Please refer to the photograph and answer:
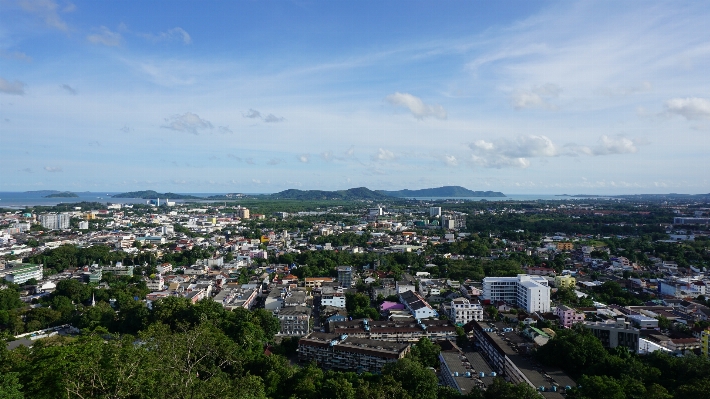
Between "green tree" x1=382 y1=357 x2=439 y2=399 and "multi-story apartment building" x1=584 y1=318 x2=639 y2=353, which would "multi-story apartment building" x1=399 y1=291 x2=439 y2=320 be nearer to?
"multi-story apartment building" x1=584 y1=318 x2=639 y2=353

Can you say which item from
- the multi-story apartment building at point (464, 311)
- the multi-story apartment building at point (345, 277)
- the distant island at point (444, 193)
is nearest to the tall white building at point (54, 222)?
the multi-story apartment building at point (345, 277)

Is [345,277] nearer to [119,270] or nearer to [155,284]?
[155,284]

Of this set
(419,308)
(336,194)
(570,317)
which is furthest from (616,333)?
(336,194)

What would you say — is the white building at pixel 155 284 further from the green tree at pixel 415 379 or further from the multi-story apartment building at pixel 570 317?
the multi-story apartment building at pixel 570 317

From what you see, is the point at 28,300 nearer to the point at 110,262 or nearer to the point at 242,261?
the point at 110,262

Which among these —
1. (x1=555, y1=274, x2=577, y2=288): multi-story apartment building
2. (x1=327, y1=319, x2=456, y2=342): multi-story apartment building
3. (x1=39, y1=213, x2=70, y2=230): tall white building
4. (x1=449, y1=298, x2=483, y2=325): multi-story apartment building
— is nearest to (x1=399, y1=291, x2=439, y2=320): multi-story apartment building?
(x1=449, y1=298, x2=483, y2=325): multi-story apartment building

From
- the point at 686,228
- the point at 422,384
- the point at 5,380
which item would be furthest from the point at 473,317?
the point at 686,228
